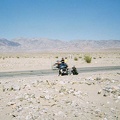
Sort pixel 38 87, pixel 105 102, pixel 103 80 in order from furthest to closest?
pixel 103 80 → pixel 38 87 → pixel 105 102

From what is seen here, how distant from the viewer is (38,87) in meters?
13.4

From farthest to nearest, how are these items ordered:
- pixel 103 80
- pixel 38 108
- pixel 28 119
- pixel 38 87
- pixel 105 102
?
pixel 103 80
pixel 38 87
pixel 105 102
pixel 38 108
pixel 28 119

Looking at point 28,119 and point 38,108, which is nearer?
point 28,119

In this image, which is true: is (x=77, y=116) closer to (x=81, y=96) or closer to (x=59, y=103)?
(x=59, y=103)

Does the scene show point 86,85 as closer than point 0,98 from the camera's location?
No

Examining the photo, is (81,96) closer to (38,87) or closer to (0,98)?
(38,87)

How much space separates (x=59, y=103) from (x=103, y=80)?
516 centimetres

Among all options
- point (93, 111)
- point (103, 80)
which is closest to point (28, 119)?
point (93, 111)

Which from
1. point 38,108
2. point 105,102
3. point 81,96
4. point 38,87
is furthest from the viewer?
point 38,87

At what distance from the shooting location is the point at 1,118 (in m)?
9.36

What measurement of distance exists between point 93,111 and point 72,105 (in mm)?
1074

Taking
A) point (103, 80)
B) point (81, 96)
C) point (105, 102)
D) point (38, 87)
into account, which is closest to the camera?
point (105, 102)

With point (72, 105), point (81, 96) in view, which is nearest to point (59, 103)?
point (72, 105)

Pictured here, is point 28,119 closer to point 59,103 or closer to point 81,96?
point 59,103
